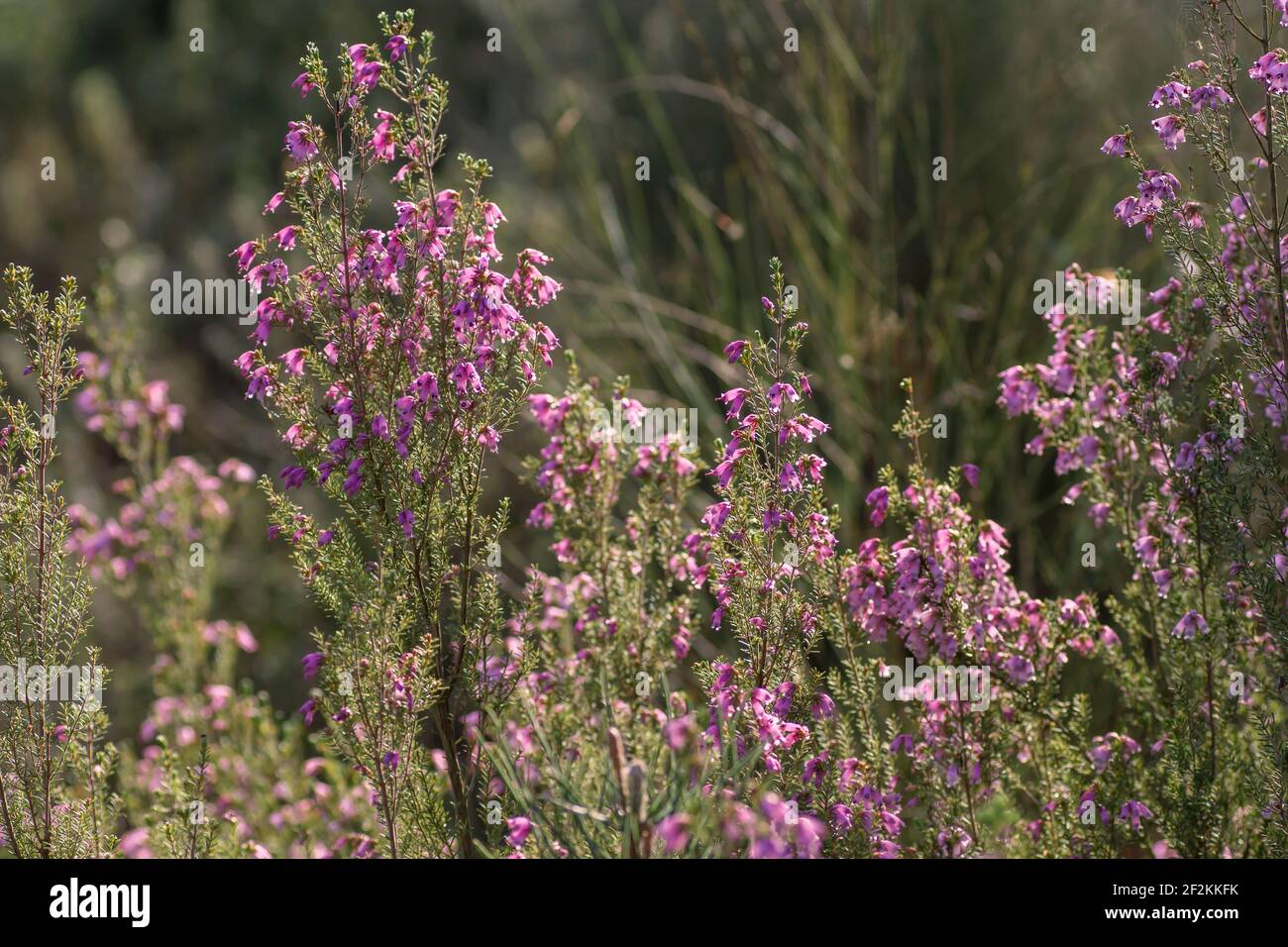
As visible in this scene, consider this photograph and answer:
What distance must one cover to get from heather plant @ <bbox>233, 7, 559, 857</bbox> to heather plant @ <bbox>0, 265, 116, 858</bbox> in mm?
523

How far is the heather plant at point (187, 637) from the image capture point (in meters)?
3.74

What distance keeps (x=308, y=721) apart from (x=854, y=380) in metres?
2.68

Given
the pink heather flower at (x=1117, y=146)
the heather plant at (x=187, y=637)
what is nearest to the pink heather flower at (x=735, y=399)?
the pink heather flower at (x=1117, y=146)

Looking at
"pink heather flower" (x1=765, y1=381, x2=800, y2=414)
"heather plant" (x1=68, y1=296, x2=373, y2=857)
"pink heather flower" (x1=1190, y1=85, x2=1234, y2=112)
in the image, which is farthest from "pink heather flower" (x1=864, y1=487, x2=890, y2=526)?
"heather plant" (x1=68, y1=296, x2=373, y2=857)

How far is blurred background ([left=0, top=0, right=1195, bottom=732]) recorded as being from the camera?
4566mm

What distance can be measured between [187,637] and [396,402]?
6.36 feet

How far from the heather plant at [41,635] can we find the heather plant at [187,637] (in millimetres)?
725

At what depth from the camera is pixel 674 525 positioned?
9.50ft

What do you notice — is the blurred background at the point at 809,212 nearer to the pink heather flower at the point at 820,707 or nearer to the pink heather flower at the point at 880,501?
the pink heather flower at the point at 880,501

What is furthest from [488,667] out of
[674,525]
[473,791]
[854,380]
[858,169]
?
[858,169]

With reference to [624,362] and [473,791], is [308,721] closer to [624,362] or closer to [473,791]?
[473,791]

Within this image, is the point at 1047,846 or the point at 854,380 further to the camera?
the point at 854,380
